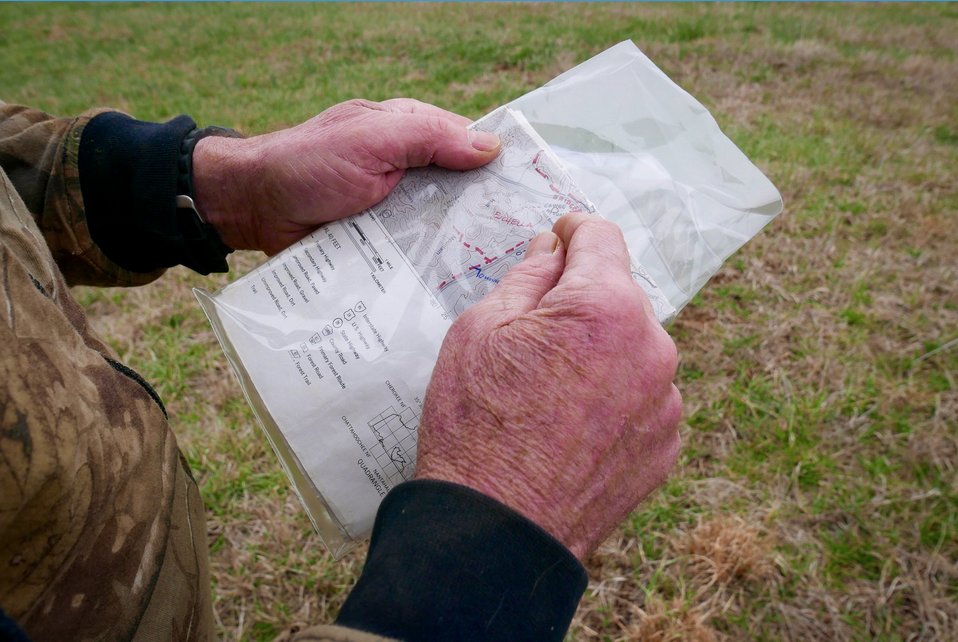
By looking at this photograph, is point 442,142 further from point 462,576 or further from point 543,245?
point 462,576

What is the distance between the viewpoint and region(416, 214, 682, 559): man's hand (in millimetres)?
629

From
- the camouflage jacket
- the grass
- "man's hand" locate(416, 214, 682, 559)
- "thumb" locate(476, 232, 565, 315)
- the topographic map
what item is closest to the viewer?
the camouflage jacket

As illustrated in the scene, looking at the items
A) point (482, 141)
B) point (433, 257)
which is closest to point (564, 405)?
point (433, 257)

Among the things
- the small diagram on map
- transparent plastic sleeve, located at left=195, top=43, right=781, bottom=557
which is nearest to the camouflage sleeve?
transparent plastic sleeve, located at left=195, top=43, right=781, bottom=557

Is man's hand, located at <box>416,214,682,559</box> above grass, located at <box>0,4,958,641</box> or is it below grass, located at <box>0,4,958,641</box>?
above

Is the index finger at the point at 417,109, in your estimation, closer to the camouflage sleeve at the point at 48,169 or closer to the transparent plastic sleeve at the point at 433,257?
the transparent plastic sleeve at the point at 433,257

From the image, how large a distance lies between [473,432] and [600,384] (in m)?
0.17

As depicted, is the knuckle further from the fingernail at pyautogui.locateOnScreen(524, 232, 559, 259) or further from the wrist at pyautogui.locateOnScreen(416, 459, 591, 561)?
the wrist at pyautogui.locateOnScreen(416, 459, 591, 561)

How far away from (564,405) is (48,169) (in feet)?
3.42

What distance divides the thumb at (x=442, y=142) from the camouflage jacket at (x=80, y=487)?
0.57 meters

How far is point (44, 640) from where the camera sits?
1.83ft

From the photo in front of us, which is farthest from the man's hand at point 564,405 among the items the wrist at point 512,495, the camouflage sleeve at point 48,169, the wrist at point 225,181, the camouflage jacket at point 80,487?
the camouflage sleeve at point 48,169

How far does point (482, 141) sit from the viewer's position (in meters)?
0.94

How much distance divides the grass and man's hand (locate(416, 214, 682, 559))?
0.90 meters
